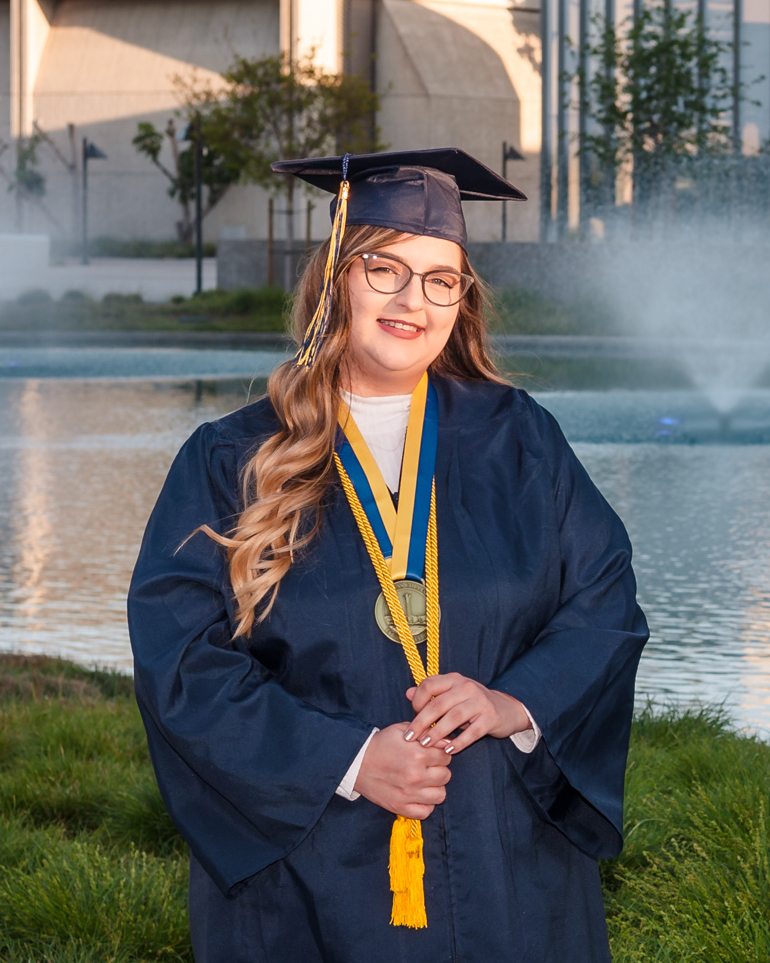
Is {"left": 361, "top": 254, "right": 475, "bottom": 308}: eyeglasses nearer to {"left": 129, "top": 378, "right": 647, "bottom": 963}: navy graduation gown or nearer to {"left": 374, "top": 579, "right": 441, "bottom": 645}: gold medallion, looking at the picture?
{"left": 129, "top": 378, "right": 647, "bottom": 963}: navy graduation gown

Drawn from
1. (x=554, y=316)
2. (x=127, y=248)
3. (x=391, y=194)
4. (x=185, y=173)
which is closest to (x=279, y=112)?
(x=554, y=316)

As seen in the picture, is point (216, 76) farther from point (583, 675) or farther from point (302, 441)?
point (583, 675)

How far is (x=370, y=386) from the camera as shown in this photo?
222 cm

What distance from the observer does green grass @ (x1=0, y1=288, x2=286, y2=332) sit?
2634 centimetres

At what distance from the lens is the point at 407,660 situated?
6.46ft

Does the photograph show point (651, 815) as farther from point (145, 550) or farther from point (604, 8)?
point (604, 8)

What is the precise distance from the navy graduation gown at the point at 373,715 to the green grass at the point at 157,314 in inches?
929

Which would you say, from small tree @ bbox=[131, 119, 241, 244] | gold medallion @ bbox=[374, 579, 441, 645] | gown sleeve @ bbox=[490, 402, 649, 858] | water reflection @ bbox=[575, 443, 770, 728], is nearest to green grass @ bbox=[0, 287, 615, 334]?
water reflection @ bbox=[575, 443, 770, 728]

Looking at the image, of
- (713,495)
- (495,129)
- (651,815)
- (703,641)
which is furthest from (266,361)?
(495,129)

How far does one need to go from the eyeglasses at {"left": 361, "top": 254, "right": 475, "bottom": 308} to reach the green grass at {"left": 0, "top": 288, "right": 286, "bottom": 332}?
76.8 ft

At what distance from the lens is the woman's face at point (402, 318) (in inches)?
83.8

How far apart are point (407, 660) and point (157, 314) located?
27318 millimetres

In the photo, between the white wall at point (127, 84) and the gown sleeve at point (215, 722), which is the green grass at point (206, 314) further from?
the gown sleeve at point (215, 722)

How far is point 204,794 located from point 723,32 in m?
31.5
